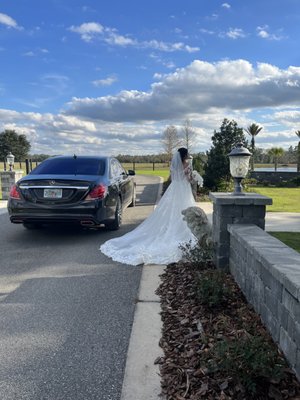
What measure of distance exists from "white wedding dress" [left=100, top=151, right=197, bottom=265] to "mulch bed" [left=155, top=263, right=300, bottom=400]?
1.09 m

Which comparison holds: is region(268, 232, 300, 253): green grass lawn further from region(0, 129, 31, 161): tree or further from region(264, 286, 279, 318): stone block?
region(0, 129, 31, 161): tree

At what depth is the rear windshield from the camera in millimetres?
6891

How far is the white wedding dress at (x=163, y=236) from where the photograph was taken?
5.30 meters

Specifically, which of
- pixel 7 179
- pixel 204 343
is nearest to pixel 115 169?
pixel 204 343

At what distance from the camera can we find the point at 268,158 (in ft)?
137

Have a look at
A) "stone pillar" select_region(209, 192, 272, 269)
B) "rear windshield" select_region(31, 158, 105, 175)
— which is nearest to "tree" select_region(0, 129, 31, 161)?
"rear windshield" select_region(31, 158, 105, 175)

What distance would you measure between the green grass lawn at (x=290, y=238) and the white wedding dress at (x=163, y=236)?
1.57 m

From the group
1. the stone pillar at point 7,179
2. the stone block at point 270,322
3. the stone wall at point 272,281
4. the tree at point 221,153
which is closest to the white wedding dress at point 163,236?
the stone wall at point 272,281

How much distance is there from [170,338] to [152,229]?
11.3 ft

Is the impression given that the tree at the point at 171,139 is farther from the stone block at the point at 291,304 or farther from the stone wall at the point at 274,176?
the stone block at the point at 291,304

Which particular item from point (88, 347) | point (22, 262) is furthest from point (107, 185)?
point (88, 347)

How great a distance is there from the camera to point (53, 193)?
20.4ft

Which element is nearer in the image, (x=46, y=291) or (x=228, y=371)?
(x=228, y=371)

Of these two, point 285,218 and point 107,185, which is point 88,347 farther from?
point 285,218
